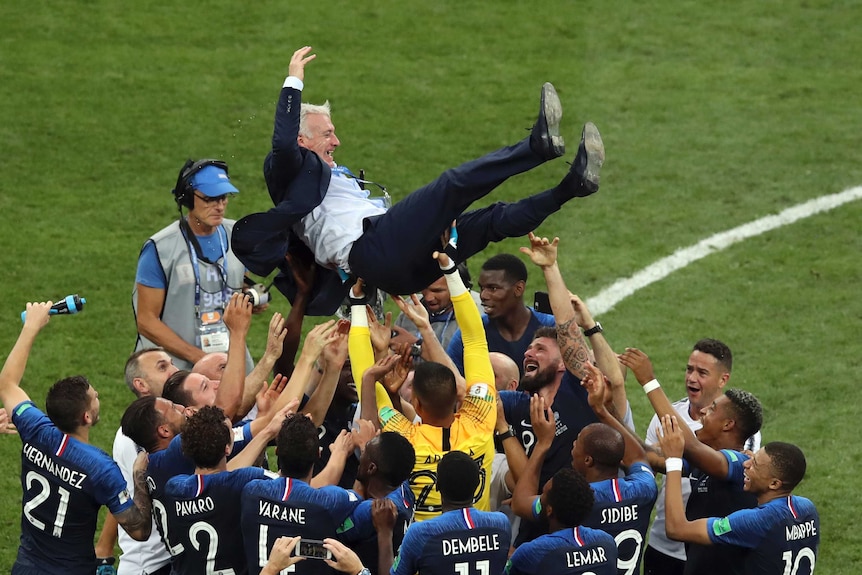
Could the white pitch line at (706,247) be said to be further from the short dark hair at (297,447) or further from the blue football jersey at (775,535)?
the short dark hair at (297,447)

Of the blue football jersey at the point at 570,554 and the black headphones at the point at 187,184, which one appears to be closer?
the blue football jersey at the point at 570,554

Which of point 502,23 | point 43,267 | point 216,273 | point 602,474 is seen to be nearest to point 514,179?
point 502,23

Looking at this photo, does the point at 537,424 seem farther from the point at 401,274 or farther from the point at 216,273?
the point at 216,273

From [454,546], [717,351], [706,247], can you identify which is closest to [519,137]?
[706,247]

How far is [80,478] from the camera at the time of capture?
6.05 m

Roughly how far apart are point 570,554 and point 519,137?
28.5 ft

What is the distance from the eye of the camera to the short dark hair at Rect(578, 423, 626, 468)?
597 cm

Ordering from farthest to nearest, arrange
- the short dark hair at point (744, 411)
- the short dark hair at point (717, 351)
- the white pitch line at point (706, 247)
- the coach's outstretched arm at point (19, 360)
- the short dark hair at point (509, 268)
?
the white pitch line at point (706, 247)
the short dark hair at point (509, 268)
the short dark hair at point (717, 351)
the short dark hair at point (744, 411)
the coach's outstretched arm at point (19, 360)

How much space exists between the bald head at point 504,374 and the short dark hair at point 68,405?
2.18m

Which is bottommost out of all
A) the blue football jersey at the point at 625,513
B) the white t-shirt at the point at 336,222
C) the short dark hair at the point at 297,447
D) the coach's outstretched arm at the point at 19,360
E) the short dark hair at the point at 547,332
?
the blue football jersey at the point at 625,513

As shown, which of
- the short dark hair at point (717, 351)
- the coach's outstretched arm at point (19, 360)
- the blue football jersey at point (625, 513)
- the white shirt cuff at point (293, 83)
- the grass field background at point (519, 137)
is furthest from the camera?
the grass field background at point (519, 137)


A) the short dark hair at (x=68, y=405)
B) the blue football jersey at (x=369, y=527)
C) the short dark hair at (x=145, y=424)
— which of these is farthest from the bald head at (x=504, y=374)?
the short dark hair at (x=68, y=405)

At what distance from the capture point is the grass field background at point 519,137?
1101 centimetres

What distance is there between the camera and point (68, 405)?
239 inches
